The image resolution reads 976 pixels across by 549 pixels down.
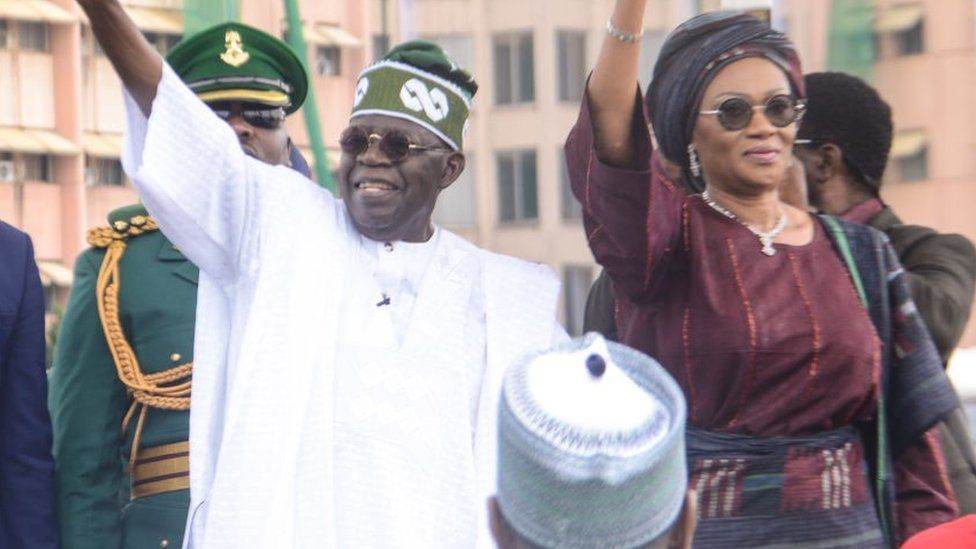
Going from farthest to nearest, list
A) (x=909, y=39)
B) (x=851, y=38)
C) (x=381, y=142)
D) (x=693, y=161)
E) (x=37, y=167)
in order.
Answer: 1. (x=37, y=167)
2. (x=909, y=39)
3. (x=851, y=38)
4. (x=381, y=142)
5. (x=693, y=161)

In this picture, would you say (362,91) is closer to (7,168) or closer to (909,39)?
(909,39)

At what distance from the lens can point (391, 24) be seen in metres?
12.3

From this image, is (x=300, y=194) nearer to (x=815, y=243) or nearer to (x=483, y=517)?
(x=483, y=517)

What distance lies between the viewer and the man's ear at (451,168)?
448 cm

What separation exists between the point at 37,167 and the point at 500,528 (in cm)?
1204

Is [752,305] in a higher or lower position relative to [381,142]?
lower

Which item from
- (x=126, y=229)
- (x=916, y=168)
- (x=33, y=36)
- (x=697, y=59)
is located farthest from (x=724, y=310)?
(x=33, y=36)

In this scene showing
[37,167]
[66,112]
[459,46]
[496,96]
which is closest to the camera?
[66,112]

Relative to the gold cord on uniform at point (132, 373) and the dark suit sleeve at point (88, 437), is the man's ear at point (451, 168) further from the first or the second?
the dark suit sleeve at point (88, 437)

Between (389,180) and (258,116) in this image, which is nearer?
(389,180)

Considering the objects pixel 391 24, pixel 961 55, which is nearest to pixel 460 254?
pixel 961 55

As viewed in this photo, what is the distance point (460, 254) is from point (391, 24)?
7.95 metres

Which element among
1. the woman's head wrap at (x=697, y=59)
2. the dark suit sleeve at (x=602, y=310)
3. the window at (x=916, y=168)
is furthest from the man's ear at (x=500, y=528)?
the window at (x=916, y=168)

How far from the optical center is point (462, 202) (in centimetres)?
1700
